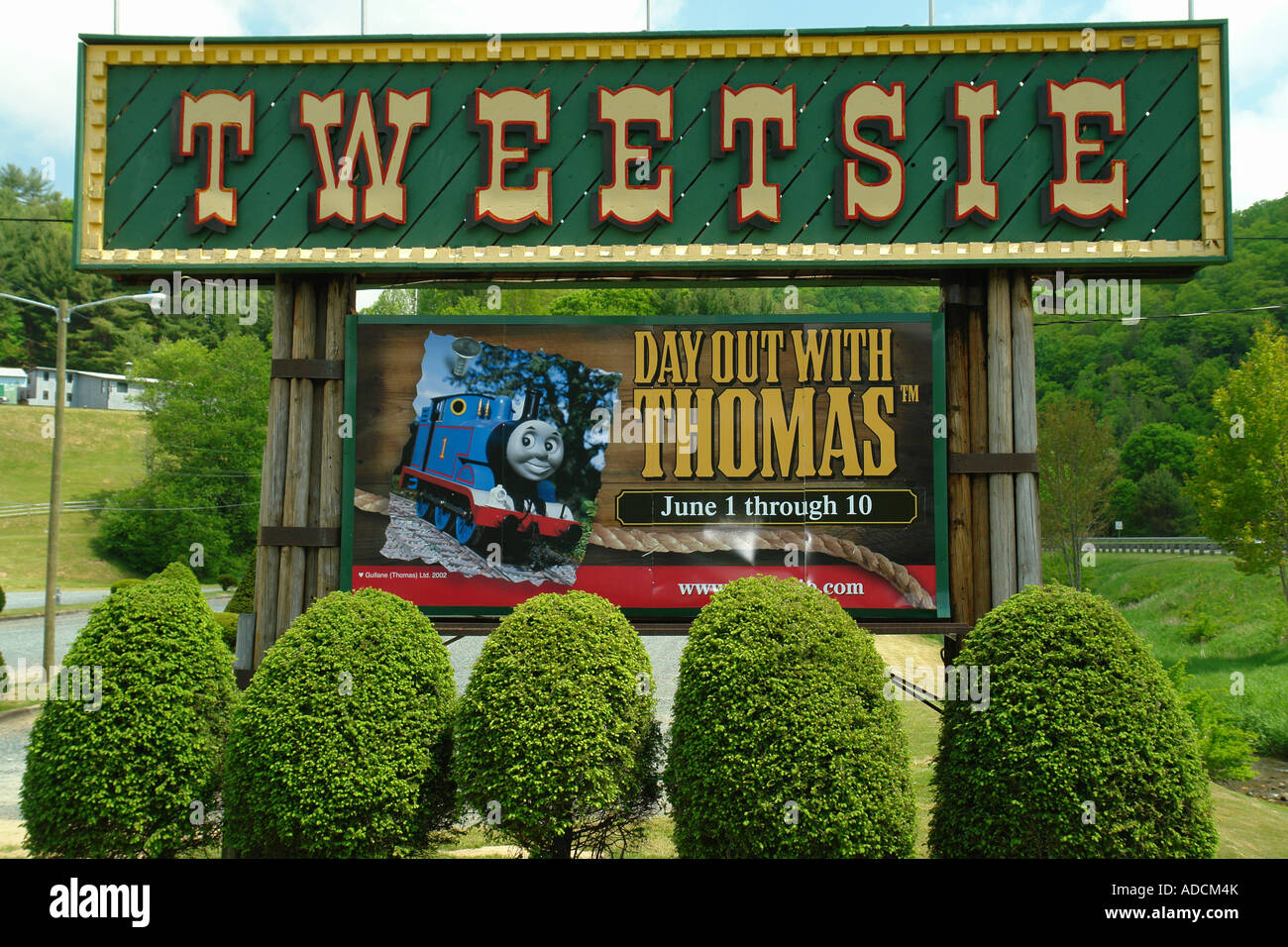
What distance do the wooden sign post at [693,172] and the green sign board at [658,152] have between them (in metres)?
0.02

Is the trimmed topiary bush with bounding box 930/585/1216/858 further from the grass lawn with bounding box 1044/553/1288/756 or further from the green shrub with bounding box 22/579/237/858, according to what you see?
the grass lawn with bounding box 1044/553/1288/756

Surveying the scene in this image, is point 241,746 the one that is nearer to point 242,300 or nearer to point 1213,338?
point 242,300

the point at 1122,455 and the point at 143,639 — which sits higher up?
the point at 1122,455

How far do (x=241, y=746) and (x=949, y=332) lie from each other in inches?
280

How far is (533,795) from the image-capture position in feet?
19.8

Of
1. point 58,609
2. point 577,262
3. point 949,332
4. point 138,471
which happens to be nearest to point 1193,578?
point 949,332

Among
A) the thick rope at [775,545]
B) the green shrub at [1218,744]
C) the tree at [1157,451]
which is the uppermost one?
the tree at [1157,451]

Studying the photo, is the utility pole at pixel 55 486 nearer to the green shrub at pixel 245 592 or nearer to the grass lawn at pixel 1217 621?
the green shrub at pixel 245 592

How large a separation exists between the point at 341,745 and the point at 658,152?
575 centimetres

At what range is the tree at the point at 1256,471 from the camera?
26.7 m

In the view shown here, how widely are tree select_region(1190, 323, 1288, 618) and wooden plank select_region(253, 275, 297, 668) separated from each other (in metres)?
28.4

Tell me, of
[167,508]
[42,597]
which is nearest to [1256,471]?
[42,597]

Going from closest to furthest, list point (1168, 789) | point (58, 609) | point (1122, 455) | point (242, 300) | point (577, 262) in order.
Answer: point (1168, 789)
point (577, 262)
point (242, 300)
point (58, 609)
point (1122, 455)

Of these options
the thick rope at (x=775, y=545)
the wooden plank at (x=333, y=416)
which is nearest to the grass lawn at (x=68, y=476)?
the wooden plank at (x=333, y=416)
